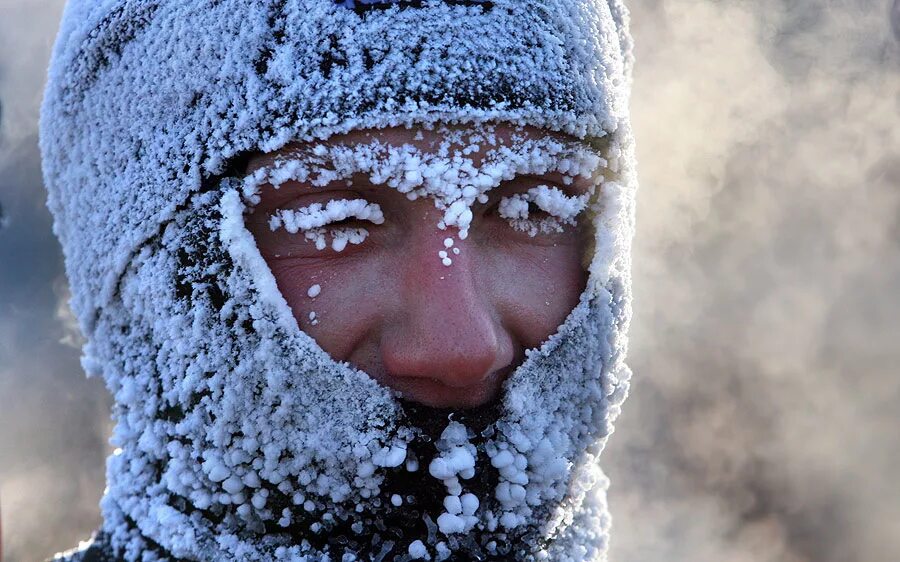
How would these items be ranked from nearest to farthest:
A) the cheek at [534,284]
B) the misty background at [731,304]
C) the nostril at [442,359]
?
the nostril at [442,359]
the cheek at [534,284]
the misty background at [731,304]

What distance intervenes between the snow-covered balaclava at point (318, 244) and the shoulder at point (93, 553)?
21 millimetres

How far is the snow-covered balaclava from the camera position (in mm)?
1604

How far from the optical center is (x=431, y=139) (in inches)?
63.5

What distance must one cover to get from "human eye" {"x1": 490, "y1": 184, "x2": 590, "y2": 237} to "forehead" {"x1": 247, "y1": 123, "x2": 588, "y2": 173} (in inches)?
4.9

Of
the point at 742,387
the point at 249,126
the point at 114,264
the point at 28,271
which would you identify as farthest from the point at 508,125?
the point at 742,387

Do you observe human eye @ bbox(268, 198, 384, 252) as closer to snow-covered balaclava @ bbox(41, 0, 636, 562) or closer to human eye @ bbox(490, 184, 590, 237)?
snow-covered balaclava @ bbox(41, 0, 636, 562)

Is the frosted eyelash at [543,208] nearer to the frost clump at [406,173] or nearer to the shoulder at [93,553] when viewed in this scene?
the frost clump at [406,173]

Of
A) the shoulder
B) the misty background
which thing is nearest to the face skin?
the shoulder

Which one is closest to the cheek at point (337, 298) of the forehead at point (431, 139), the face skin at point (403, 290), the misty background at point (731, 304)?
the face skin at point (403, 290)

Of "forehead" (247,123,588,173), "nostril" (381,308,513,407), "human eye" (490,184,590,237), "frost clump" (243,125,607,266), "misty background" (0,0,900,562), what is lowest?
"misty background" (0,0,900,562)

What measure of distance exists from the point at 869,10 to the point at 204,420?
17.7ft

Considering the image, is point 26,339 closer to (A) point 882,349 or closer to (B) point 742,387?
(B) point 742,387

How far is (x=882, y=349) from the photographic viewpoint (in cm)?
700

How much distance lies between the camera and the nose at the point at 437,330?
159 centimetres
